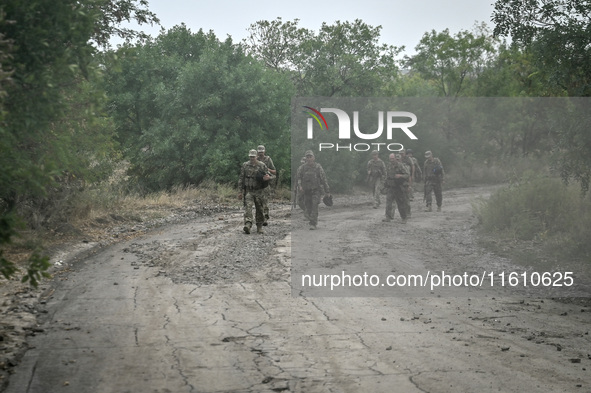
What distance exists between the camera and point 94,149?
53.2 ft

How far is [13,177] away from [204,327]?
9.90ft

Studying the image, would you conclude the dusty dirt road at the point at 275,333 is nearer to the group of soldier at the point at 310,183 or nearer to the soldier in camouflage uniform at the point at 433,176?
the group of soldier at the point at 310,183

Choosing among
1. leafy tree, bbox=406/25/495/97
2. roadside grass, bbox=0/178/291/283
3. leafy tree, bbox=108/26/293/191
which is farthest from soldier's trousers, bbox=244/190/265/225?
leafy tree, bbox=406/25/495/97

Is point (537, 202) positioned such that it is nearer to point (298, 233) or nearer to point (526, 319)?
point (298, 233)

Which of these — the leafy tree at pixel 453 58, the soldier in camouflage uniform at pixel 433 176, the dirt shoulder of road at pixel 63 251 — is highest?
the leafy tree at pixel 453 58

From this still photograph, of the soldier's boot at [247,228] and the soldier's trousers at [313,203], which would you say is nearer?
the soldier's boot at [247,228]

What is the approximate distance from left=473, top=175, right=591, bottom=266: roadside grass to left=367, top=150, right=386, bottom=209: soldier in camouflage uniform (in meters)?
5.16

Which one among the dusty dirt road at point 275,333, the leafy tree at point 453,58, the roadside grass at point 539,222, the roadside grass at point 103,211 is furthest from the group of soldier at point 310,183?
the leafy tree at point 453,58

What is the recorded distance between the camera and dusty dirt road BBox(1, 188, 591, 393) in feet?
20.0

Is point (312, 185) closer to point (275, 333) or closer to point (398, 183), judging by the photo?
point (398, 183)

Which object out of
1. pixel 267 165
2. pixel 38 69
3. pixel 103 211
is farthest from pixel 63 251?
pixel 38 69

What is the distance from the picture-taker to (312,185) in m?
18.1

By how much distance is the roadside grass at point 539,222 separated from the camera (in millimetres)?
13250

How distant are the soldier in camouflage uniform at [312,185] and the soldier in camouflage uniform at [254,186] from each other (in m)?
1.72
